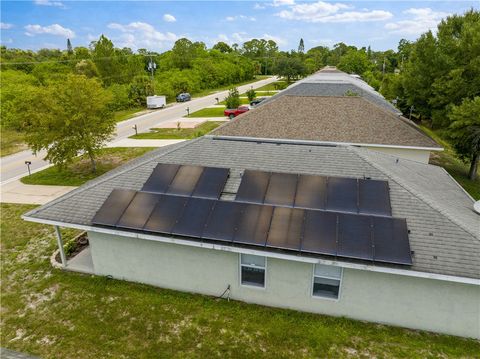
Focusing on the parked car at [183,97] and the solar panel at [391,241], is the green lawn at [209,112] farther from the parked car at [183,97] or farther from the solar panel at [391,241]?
the solar panel at [391,241]

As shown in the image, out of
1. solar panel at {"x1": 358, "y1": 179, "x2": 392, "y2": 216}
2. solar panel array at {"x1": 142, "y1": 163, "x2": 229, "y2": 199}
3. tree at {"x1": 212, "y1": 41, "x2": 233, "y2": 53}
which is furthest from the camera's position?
tree at {"x1": 212, "y1": 41, "x2": 233, "y2": 53}

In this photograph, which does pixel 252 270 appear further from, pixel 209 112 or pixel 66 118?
pixel 209 112

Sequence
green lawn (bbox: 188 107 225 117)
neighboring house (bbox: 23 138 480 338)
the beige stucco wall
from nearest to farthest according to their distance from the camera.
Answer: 1. neighboring house (bbox: 23 138 480 338)
2. the beige stucco wall
3. green lawn (bbox: 188 107 225 117)

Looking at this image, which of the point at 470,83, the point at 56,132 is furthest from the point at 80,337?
the point at 470,83

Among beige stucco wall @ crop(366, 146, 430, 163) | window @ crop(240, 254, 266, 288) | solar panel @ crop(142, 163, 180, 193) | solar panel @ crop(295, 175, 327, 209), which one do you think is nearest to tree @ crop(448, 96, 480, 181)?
beige stucco wall @ crop(366, 146, 430, 163)

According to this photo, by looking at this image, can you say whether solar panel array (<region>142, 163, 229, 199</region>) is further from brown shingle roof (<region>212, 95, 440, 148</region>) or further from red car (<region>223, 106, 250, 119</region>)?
red car (<region>223, 106, 250, 119</region>)

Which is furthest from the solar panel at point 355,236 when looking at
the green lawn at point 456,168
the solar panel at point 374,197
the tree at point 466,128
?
the green lawn at point 456,168
